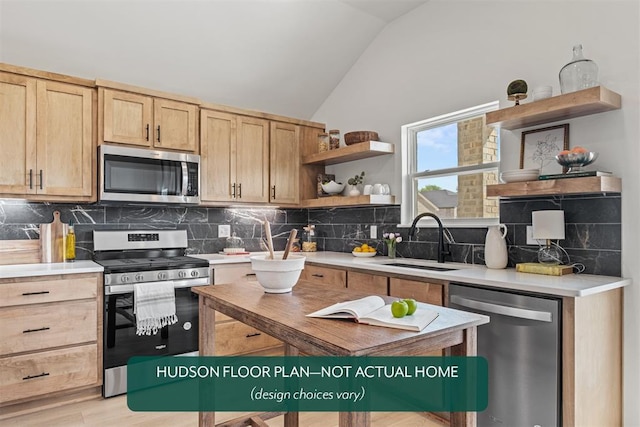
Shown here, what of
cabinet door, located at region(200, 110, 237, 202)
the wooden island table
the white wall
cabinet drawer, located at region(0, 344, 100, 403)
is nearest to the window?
the white wall

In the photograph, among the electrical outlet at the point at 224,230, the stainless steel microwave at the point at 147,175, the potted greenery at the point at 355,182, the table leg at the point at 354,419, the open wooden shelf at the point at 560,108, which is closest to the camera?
the table leg at the point at 354,419

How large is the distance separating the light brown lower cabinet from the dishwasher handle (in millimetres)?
2428

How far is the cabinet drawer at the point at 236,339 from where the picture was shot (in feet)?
11.3

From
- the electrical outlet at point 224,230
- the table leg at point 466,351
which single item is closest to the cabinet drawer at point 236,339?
the electrical outlet at point 224,230

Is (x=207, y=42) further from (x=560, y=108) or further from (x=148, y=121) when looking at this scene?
(x=560, y=108)

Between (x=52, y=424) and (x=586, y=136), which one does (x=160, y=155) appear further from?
(x=586, y=136)

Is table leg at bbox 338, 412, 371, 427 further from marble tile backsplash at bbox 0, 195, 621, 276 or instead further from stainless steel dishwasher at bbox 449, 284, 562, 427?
marble tile backsplash at bbox 0, 195, 621, 276

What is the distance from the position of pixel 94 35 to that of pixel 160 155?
99cm

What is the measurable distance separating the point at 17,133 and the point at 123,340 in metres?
1.64

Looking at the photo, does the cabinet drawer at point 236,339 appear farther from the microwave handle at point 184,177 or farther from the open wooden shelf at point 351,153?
the open wooden shelf at point 351,153

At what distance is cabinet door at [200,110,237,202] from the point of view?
3.71 m

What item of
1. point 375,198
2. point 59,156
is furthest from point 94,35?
point 375,198

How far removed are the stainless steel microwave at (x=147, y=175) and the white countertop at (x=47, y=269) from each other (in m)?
0.53

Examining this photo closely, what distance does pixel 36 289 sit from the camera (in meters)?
2.68
